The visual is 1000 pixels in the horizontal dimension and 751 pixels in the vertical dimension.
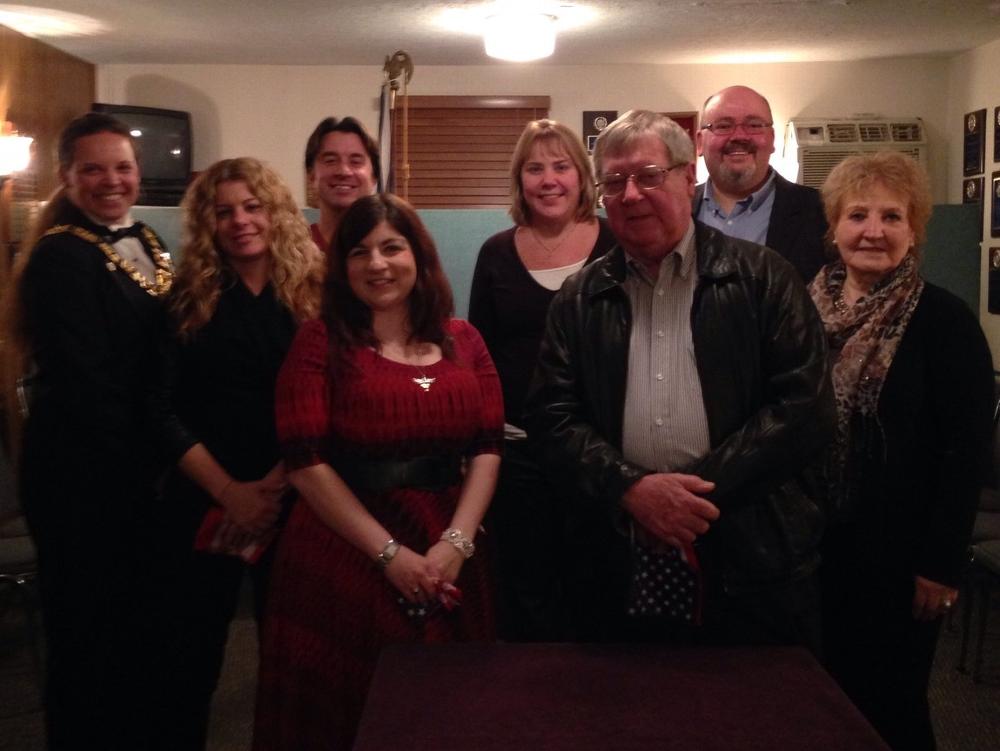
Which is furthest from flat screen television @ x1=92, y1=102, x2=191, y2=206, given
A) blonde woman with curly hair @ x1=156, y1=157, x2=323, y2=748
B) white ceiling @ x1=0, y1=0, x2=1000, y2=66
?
blonde woman with curly hair @ x1=156, y1=157, x2=323, y2=748

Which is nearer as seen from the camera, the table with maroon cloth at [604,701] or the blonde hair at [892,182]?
the table with maroon cloth at [604,701]

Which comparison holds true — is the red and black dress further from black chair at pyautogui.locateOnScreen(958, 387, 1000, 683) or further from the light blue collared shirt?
black chair at pyautogui.locateOnScreen(958, 387, 1000, 683)

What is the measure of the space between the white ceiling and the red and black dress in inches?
163

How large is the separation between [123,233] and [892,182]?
5.28ft

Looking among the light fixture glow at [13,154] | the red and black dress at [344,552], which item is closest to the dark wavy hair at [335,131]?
→ the red and black dress at [344,552]

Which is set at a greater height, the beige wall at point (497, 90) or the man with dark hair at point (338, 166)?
the beige wall at point (497, 90)

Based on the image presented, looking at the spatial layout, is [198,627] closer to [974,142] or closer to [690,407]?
[690,407]

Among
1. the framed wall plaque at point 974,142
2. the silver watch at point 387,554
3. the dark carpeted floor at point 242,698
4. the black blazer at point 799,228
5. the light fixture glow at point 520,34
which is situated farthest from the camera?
the framed wall plaque at point 974,142

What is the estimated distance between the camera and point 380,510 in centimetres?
173

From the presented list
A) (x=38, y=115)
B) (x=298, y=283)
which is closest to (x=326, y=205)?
(x=298, y=283)

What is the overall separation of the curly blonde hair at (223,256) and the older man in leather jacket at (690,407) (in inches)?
25.7

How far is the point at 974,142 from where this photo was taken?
21.7ft

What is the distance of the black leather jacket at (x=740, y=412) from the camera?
1481mm

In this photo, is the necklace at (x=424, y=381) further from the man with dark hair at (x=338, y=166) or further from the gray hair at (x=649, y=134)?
the man with dark hair at (x=338, y=166)
